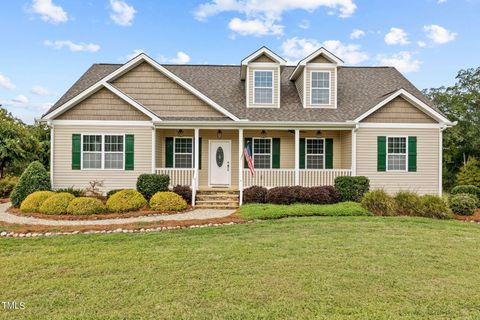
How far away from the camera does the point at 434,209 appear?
10281 millimetres

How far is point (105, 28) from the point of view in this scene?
1714cm

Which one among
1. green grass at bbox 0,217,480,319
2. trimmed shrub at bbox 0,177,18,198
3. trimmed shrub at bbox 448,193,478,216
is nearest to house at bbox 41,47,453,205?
trimmed shrub at bbox 448,193,478,216

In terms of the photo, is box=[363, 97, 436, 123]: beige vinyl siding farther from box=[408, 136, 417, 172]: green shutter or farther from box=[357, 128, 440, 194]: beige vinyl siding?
box=[408, 136, 417, 172]: green shutter

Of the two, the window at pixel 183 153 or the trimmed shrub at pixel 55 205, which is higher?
the window at pixel 183 153

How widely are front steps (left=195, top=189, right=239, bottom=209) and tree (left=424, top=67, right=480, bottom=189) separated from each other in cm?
2015

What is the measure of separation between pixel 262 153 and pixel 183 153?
3685 mm

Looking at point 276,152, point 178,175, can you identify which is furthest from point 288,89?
point 178,175

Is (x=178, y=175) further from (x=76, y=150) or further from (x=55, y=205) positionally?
(x=55, y=205)

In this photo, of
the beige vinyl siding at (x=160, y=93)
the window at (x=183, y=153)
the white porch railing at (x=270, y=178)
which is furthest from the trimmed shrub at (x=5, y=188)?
the white porch railing at (x=270, y=178)

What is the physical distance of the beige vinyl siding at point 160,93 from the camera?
45.1 feet

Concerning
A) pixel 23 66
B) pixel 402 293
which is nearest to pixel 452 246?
pixel 402 293

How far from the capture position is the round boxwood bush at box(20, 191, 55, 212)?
415 inches

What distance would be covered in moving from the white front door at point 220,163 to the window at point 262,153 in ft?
3.95

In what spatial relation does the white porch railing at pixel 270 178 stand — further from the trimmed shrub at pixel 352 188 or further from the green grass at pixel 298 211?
the green grass at pixel 298 211
